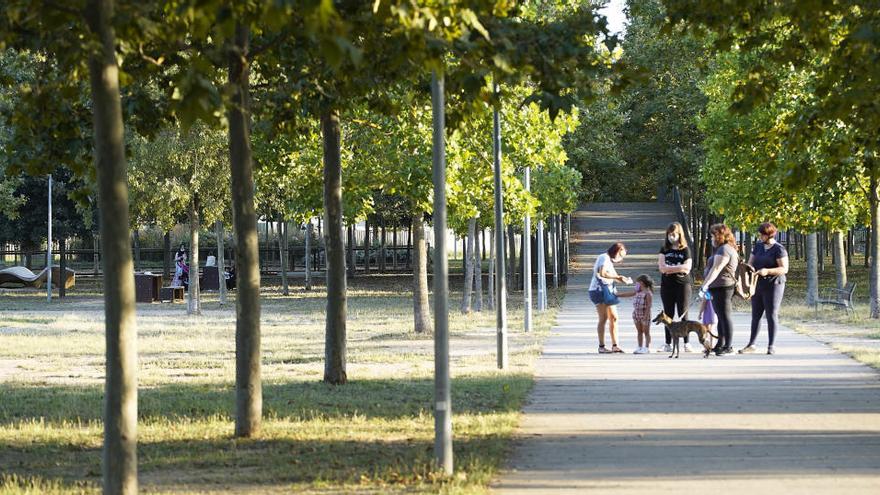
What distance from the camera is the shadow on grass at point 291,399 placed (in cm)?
1341

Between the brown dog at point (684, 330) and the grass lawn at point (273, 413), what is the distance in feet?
6.12

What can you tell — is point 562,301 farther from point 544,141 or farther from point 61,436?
point 61,436

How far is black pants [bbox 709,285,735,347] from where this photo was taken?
62.9ft

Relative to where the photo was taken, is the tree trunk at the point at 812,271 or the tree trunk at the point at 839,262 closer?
A: the tree trunk at the point at 812,271

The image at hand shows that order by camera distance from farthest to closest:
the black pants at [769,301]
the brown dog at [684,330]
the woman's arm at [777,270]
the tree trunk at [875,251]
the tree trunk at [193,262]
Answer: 1. the tree trunk at [193,262]
2. the tree trunk at [875,251]
3. the black pants at [769,301]
4. the brown dog at [684,330]
5. the woman's arm at [777,270]

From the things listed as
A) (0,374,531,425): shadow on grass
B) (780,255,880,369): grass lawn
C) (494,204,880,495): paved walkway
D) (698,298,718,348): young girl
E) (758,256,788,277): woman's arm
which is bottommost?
(494,204,880,495): paved walkway

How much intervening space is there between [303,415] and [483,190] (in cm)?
1143

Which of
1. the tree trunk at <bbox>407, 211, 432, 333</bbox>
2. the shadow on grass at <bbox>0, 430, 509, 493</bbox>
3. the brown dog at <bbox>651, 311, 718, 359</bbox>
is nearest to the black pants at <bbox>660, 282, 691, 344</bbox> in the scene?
the brown dog at <bbox>651, 311, 718, 359</bbox>

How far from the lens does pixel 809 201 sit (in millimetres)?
34062

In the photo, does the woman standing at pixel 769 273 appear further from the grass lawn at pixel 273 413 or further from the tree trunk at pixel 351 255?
the tree trunk at pixel 351 255

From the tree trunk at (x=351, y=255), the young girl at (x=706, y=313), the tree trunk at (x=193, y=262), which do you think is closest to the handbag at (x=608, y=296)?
the young girl at (x=706, y=313)

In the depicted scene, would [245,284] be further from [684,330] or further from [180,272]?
[180,272]

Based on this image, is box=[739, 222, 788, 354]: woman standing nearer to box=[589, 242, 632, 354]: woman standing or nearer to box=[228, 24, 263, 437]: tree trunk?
box=[589, 242, 632, 354]: woman standing

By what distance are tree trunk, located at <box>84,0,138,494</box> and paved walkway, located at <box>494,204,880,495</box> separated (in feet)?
7.24
